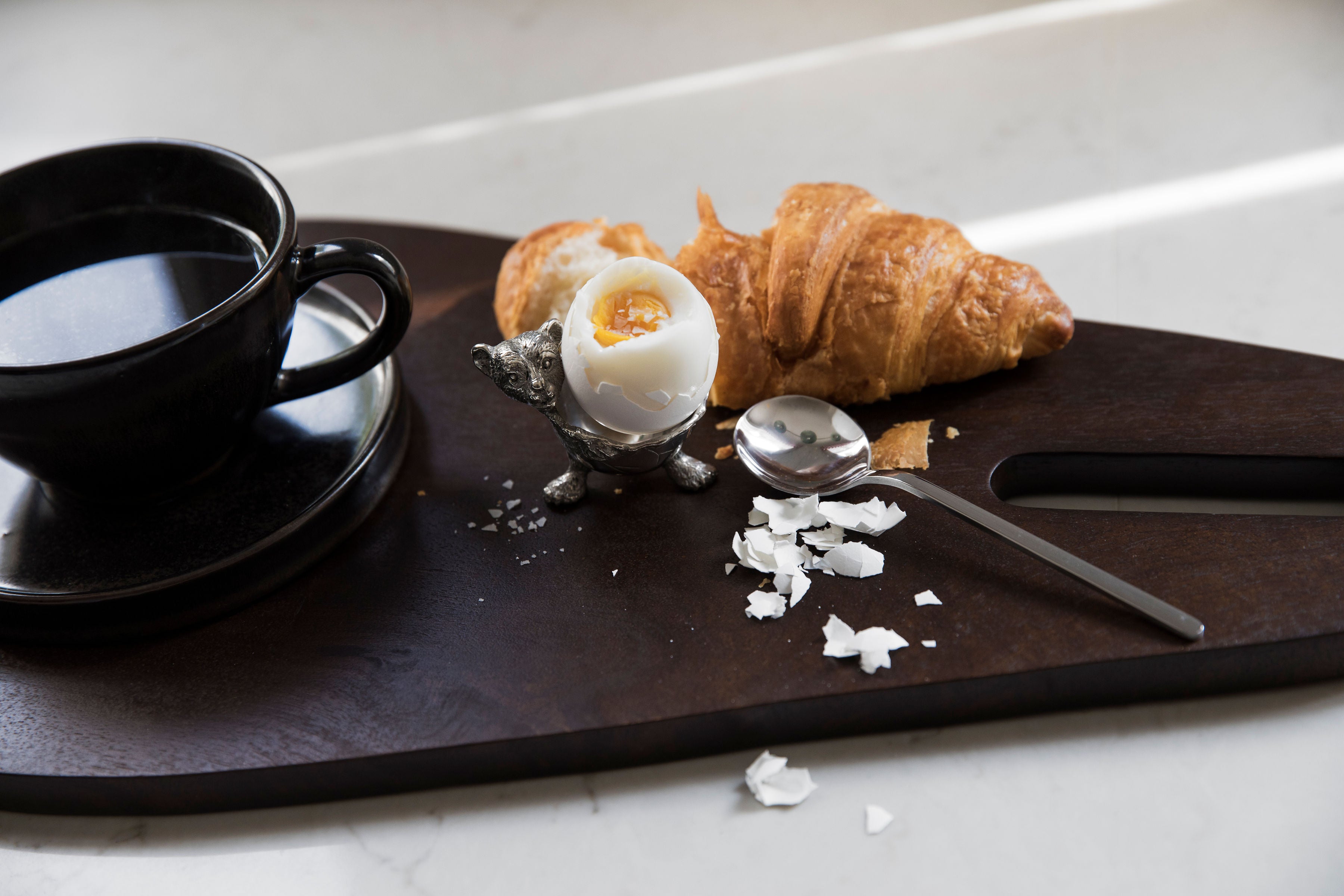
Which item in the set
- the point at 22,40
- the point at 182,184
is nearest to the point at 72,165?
the point at 182,184

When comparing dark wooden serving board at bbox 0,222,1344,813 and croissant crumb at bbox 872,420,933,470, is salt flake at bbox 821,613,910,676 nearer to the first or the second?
dark wooden serving board at bbox 0,222,1344,813

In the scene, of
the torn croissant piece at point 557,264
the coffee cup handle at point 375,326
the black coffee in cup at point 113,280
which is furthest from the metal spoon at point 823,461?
the black coffee in cup at point 113,280

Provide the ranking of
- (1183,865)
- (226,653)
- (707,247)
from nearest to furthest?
1. (1183,865)
2. (226,653)
3. (707,247)

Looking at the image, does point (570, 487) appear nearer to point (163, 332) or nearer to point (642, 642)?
point (642, 642)

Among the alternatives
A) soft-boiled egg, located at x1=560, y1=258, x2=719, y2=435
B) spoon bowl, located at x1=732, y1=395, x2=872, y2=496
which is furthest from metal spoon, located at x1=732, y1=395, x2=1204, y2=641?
soft-boiled egg, located at x1=560, y1=258, x2=719, y2=435

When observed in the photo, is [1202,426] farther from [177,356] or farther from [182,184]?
[182,184]

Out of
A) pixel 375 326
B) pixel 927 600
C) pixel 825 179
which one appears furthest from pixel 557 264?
pixel 825 179
